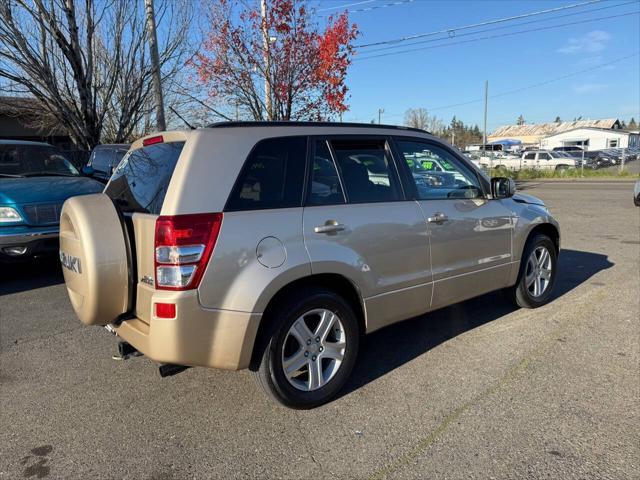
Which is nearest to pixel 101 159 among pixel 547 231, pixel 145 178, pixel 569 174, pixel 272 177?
pixel 145 178

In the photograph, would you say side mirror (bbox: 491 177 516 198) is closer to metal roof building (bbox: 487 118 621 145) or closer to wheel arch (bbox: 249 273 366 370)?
wheel arch (bbox: 249 273 366 370)

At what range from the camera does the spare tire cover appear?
9.68 ft

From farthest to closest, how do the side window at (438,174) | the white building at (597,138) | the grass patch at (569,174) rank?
the white building at (597,138) < the grass patch at (569,174) < the side window at (438,174)

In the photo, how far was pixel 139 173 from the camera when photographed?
3.42m

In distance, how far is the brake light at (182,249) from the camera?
2701 mm

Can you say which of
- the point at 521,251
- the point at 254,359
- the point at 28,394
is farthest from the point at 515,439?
the point at 28,394

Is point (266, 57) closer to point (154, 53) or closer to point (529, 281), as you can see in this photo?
point (154, 53)

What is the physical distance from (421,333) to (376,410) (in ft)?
4.77

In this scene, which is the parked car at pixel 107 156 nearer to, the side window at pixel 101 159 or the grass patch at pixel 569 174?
the side window at pixel 101 159

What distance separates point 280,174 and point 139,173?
1036 mm

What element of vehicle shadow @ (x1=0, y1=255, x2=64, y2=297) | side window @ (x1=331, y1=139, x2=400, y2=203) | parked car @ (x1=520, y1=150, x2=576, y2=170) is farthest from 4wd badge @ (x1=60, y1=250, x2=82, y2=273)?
parked car @ (x1=520, y1=150, x2=576, y2=170)

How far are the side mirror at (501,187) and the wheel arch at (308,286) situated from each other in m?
1.84

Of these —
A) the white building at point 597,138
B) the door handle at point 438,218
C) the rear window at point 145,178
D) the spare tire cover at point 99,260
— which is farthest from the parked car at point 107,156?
the white building at point 597,138

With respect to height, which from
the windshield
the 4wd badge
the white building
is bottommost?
the 4wd badge
